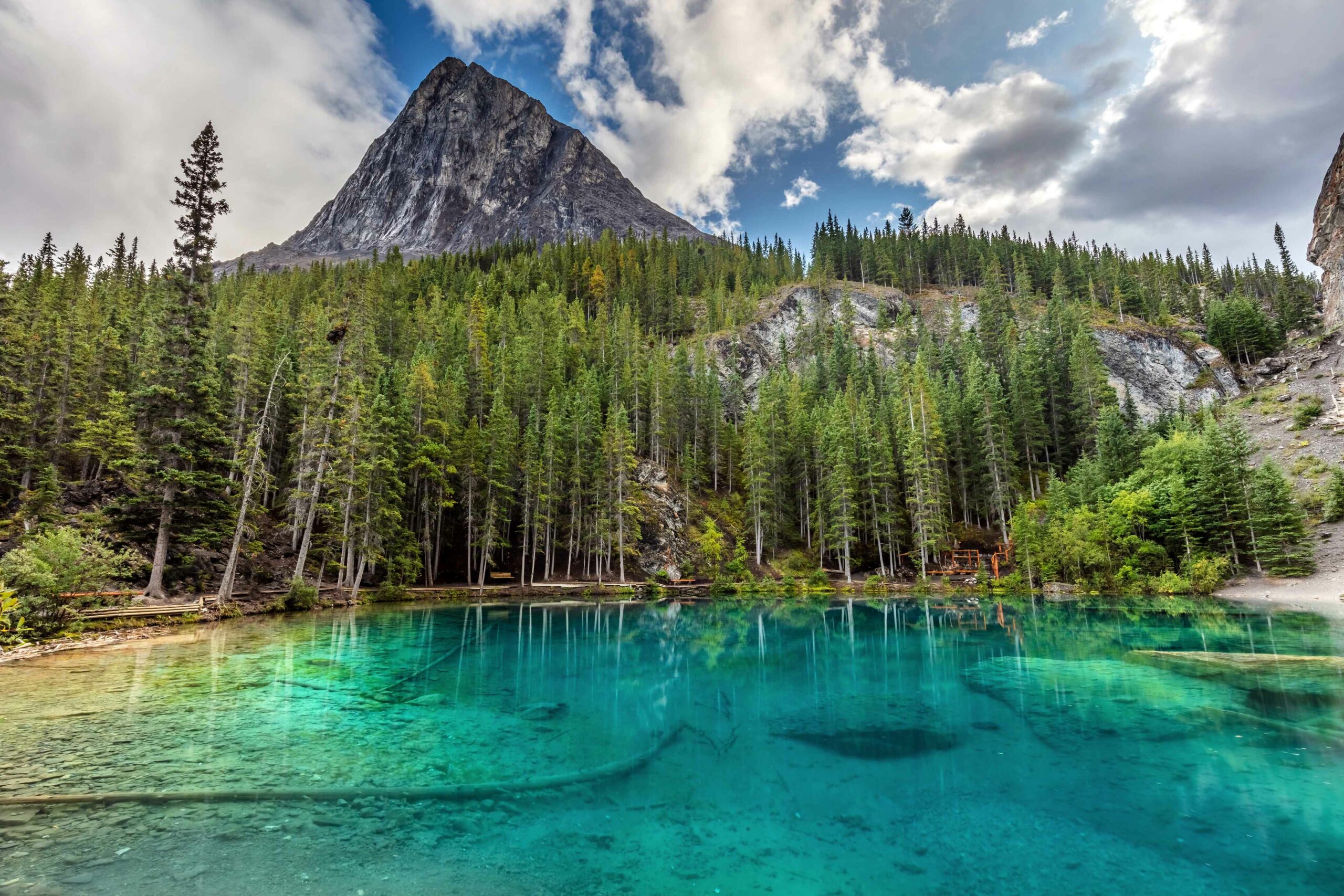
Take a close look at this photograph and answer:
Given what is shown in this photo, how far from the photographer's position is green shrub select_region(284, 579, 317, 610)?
3070cm

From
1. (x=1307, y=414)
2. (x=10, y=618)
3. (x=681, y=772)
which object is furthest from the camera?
(x=1307, y=414)

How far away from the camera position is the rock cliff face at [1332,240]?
85562mm

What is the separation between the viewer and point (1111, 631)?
25.6m

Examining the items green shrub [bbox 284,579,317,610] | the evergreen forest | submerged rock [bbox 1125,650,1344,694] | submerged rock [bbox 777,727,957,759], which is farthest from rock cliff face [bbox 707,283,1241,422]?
submerged rock [bbox 777,727,957,759]

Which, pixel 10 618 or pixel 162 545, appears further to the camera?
pixel 162 545

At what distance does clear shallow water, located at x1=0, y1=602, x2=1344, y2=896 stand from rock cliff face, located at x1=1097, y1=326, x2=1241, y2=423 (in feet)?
248

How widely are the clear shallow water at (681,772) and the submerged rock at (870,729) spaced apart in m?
0.08

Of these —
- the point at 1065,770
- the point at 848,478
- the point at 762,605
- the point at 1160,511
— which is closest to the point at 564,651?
the point at 1065,770

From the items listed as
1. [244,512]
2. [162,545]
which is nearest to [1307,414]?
[244,512]

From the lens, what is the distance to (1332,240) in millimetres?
89188

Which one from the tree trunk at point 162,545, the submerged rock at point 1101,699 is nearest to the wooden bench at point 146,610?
the tree trunk at point 162,545

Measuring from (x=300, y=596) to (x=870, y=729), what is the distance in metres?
31.3

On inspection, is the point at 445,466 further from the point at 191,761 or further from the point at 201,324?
the point at 191,761

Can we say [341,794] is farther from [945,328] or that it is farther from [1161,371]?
[1161,371]
